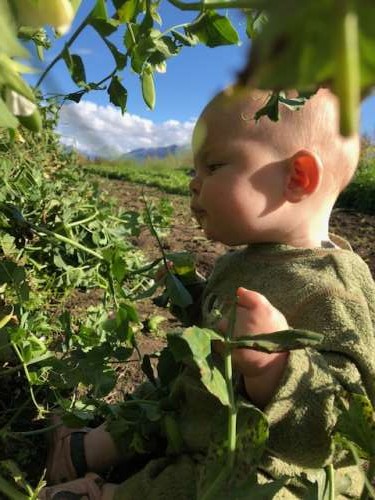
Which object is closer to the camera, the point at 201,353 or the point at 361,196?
the point at 201,353

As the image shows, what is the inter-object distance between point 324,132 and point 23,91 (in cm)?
70

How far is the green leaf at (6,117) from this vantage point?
306 mm

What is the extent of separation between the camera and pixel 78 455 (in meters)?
1.11

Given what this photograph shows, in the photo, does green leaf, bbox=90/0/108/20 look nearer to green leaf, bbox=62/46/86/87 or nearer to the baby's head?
green leaf, bbox=62/46/86/87

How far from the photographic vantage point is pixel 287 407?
29.7 inches

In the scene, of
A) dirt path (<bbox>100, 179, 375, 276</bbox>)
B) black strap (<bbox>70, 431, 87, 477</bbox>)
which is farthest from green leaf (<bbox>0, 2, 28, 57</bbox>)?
dirt path (<bbox>100, 179, 375, 276</bbox>)

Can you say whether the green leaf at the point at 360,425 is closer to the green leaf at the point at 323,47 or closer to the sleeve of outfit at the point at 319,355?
the sleeve of outfit at the point at 319,355

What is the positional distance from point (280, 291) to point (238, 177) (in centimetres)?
20

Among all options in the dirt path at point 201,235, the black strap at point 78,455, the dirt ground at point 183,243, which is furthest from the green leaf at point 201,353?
the dirt path at point 201,235

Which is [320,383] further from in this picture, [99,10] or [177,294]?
[99,10]

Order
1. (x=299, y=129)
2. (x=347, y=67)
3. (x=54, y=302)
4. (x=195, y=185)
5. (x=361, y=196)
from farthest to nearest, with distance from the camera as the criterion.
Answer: (x=361, y=196) < (x=54, y=302) < (x=195, y=185) < (x=299, y=129) < (x=347, y=67)

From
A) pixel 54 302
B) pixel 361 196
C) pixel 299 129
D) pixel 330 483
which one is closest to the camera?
pixel 330 483

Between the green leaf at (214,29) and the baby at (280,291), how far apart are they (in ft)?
0.52

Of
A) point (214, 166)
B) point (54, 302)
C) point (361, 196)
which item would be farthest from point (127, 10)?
point (361, 196)
